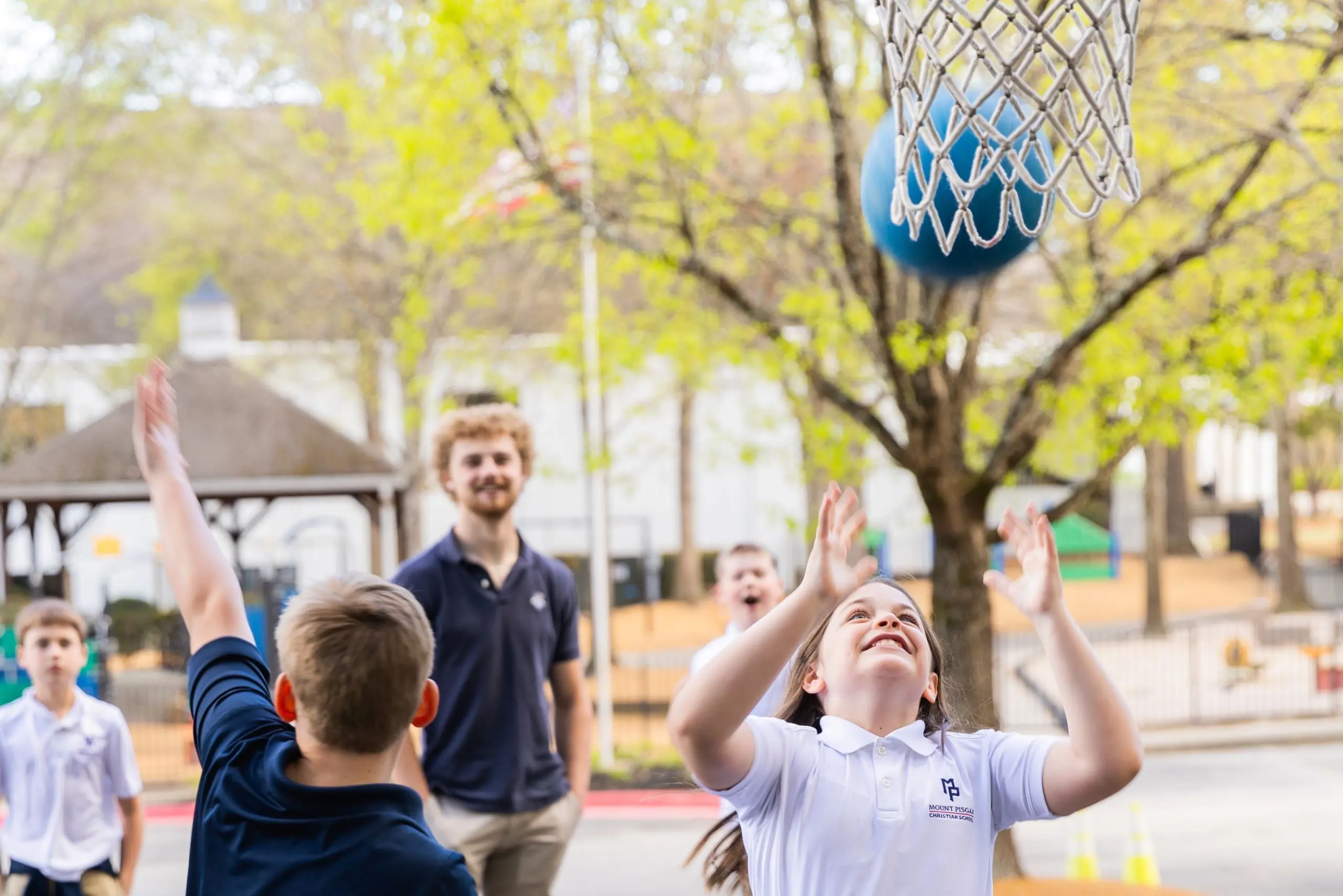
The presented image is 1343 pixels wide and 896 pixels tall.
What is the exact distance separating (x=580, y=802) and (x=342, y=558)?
724 inches

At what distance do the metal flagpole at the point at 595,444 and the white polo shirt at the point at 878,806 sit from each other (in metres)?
7.38

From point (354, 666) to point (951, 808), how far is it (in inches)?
46.3

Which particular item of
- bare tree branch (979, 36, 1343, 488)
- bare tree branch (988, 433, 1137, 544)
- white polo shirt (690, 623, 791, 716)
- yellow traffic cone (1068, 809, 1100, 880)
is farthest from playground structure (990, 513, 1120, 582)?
white polo shirt (690, 623, 791, 716)

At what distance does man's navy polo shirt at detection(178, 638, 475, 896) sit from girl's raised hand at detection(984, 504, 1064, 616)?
3.41 feet

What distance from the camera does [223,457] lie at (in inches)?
526

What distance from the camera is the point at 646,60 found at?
10148 millimetres

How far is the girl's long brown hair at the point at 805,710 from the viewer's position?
2941mm

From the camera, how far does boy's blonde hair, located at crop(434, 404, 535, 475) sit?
4773mm

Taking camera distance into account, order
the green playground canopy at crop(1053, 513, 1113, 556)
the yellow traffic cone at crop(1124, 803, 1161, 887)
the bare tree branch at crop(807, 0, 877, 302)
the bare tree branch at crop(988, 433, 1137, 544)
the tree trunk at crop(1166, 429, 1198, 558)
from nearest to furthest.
Result: the bare tree branch at crop(807, 0, 877, 302) → the yellow traffic cone at crop(1124, 803, 1161, 887) → the bare tree branch at crop(988, 433, 1137, 544) → the green playground canopy at crop(1053, 513, 1113, 556) → the tree trunk at crop(1166, 429, 1198, 558)

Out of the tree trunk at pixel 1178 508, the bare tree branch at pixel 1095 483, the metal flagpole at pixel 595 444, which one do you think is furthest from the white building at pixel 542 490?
the bare tree branch at pixel 1095 483

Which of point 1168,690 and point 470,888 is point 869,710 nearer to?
point 470,888

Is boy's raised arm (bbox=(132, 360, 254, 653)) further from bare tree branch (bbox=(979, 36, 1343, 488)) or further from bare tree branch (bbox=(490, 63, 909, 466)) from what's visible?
bare tree branch (bbox=(979, 36, 1343, 488))

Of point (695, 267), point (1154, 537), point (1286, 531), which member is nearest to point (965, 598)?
point (695, 267)

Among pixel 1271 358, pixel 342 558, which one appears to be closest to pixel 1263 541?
pixel 342 558
